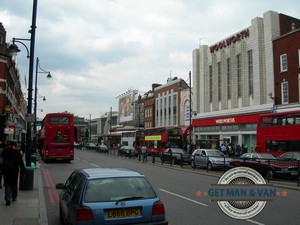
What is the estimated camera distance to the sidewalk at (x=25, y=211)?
8414 millimetres

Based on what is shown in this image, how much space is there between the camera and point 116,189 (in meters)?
6.16

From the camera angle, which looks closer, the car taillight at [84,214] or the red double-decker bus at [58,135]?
the car taillight at [84,214]

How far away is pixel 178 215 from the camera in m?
9.38

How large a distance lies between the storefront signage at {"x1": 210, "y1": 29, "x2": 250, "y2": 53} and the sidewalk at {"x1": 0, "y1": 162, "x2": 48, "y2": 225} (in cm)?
3574

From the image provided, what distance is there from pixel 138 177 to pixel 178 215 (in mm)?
3316

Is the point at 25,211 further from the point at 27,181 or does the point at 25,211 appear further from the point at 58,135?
the point at 58,135

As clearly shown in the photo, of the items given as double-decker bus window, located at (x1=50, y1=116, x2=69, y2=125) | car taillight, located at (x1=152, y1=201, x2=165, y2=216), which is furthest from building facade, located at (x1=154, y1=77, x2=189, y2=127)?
car taillight, located at (x1=152, y1=201, x2=165, y2=216)

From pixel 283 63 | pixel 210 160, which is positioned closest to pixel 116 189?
pixel 210 160

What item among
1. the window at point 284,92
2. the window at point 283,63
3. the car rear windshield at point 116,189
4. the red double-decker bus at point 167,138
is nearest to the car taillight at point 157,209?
the car rear windshield at point 116,189

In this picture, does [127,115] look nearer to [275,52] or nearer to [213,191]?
[275,52]

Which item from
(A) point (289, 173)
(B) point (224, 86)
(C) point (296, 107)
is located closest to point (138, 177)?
(A) point (289, 173)

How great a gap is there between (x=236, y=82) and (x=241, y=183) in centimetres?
4010

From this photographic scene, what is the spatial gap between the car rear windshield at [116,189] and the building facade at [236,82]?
33179mm

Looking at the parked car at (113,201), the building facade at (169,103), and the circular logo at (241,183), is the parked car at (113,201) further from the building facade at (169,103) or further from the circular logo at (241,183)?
the building facade at (169,103)
